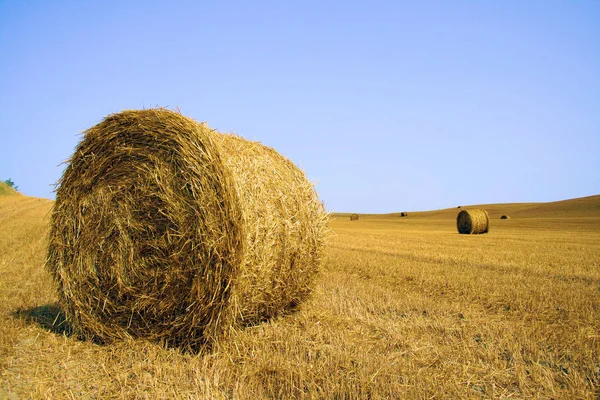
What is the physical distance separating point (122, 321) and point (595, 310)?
18.7 ft

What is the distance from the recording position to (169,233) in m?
4.39

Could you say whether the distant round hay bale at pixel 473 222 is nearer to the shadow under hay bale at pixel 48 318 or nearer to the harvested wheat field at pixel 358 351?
the harvested wheat field at pixel 358 351

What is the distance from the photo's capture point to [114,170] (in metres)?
4.81

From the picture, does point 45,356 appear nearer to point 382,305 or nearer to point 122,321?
point 122,321

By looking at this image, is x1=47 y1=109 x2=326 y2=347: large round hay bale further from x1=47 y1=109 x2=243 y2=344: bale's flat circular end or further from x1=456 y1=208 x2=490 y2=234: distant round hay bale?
x1=456 y1=208 x2=490 y2=234: distant round hay bale

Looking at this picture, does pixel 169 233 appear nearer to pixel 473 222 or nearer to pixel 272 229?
pixel 272 229

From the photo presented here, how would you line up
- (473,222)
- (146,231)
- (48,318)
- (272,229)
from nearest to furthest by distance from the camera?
(146,231)
(272,229)
(48,318)
(473,222)

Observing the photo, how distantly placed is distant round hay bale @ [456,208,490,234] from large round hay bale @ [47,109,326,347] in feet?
64.7

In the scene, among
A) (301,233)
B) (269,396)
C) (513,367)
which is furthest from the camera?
(301,233)

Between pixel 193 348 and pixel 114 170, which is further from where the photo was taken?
pixel 114 170

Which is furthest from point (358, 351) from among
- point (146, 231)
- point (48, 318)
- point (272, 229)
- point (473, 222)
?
point (473, 222)

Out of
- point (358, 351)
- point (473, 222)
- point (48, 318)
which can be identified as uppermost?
point (473, 222)

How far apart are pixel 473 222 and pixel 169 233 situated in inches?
833

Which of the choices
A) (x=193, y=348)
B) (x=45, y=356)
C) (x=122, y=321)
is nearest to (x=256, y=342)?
(x=193, y=348)
